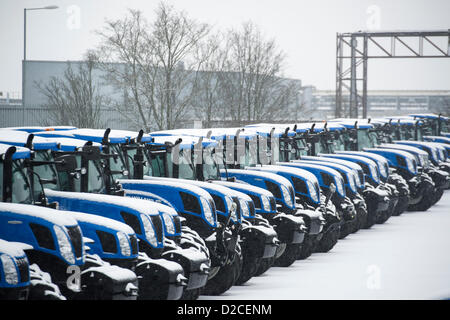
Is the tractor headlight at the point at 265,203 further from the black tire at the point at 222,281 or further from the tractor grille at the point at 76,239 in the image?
the tractor grille at the point at 76,239

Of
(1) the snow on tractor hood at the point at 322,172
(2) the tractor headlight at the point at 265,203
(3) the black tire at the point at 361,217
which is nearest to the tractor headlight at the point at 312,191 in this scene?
(1) the snow on tractor hood at the point at 322,172

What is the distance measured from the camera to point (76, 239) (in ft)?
33.9

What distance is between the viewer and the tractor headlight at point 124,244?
11.4 metres

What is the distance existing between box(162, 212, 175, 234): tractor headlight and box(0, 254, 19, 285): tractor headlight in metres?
4.28

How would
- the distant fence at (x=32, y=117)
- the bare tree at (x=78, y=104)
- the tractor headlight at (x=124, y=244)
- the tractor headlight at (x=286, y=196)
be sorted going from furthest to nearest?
1. the distant fence at (x=32, y=117)
2. the bare tree at (x=78, y=104)
3. the tractor headlight at (x=286, y=196)
4. the tractor headlight at (x=124, y=244)

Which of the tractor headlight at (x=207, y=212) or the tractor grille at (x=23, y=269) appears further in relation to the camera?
the tractor headlight at (x=207, y=212)

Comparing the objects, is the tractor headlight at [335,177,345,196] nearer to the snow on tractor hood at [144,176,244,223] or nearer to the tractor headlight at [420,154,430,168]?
the snow on tractor hood at [144,176,244,223]

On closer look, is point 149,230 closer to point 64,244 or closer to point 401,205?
point 64,244

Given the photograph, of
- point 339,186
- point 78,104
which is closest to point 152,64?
point 78,104

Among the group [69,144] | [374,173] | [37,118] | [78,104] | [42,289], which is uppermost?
[78,104]

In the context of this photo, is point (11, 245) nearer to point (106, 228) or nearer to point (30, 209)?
point (30, 209)

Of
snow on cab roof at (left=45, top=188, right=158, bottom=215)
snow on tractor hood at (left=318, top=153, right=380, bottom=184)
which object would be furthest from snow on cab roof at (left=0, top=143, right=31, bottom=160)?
snow on tractor hood at (left=318, top=153, right=380, bottom=184)

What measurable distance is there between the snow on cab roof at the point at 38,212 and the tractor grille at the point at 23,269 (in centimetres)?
104

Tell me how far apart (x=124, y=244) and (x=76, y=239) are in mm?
1183
